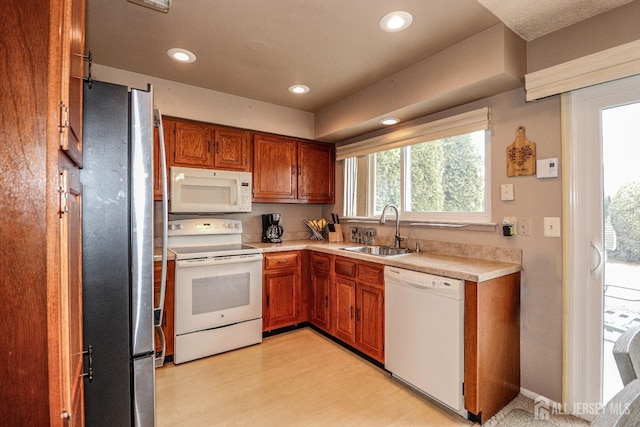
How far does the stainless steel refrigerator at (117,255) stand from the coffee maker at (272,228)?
2097 millimetres

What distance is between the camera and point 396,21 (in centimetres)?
191

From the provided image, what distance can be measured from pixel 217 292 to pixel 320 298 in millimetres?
1017

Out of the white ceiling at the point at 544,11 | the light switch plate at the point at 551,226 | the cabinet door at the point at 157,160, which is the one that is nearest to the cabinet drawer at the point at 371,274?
the light switch plate at the point at 551,226

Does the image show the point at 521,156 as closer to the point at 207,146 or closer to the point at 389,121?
the point at 389,121

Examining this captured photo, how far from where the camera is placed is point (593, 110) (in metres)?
1.84

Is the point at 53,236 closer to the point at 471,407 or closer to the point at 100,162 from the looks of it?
the point at 100,162

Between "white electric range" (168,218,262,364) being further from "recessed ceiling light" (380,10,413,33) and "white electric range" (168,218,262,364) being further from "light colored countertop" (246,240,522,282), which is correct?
"recessed ceiling light" (380,10,413,33)

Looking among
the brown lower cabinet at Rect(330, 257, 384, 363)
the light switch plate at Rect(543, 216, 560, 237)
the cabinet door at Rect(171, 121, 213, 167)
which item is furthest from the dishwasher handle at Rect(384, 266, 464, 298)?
the cabinet door at Rect(171, 121, 213, 167)

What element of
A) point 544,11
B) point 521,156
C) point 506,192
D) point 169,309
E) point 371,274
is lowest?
point 169,309

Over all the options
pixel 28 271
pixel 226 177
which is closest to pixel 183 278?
pixel 226 177

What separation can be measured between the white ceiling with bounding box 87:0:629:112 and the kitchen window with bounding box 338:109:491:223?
613 mm

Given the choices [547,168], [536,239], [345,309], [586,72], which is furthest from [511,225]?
[345,309]

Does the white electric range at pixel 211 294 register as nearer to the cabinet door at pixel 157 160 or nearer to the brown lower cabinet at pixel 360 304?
the cabinet door at pixel 157 160

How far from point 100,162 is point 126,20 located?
1257 millimetres
